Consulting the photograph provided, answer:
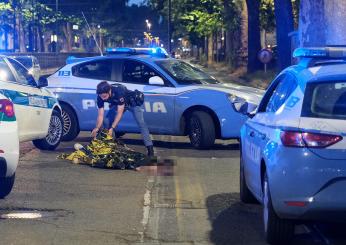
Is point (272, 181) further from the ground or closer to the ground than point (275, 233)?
further from the ground

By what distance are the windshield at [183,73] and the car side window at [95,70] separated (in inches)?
38.8

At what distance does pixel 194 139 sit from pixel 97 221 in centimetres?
589

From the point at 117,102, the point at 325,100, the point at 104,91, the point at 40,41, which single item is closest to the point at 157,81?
the point at 117,102

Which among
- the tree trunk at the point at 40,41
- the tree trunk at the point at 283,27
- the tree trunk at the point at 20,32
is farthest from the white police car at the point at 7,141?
the tree trunk at the point at 40,41

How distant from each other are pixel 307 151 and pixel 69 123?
8844 mm

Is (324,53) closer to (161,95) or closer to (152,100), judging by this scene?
(161,95)

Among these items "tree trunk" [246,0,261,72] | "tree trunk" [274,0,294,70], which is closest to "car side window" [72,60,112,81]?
"tree trunk" [274,0,294,70]

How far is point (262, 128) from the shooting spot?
676 cm

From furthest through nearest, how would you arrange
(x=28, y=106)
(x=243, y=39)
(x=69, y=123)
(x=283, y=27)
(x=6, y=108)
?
1. (x=243, y=39)
2. (x=283, y=27)
3. (x=69, y=123)
4. (x=28, y=106)
5. (x=6, y=108)

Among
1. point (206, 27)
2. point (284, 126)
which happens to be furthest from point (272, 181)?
point (206, 27)

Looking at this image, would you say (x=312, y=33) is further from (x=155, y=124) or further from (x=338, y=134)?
(x=338, y=134)

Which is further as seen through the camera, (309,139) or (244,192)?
(244,192)

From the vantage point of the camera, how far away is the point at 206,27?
5103 cm

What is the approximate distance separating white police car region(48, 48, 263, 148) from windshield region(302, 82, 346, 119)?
20.7 ft
